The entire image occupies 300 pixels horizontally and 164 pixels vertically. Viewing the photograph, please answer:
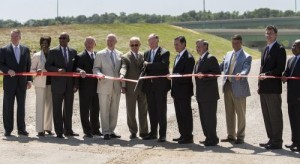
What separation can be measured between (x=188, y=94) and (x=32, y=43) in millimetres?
25826

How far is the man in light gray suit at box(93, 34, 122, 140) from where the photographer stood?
424 inches

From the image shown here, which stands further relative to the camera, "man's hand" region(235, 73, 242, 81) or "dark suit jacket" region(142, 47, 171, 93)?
"dark suit jacket" region(142, 47, 171, 93)

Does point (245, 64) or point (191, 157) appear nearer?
point (191, 157)

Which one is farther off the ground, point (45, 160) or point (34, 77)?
point (34, 77)

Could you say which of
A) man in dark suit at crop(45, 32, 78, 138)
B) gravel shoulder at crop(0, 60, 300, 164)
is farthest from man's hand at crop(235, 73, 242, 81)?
man in dark suit at crop(45, 32, 78, 138)

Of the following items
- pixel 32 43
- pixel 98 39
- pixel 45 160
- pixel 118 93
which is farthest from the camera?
pixel 98 39

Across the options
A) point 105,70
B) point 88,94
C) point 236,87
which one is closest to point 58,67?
point 88,94

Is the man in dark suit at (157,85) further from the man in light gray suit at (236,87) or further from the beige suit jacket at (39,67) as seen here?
the beige suit jacket at (39,67)

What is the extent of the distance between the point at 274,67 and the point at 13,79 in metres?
5.29

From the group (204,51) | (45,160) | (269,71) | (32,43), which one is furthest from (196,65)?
(32,43)

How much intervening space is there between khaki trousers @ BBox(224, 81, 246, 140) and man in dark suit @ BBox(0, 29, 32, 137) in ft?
13.8

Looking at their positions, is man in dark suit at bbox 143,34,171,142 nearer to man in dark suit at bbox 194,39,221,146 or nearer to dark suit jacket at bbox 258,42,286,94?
man in dark suit at bbox 194,39,221,146

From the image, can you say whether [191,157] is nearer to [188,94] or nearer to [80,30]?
[188,94]

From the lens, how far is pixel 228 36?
283 feet
